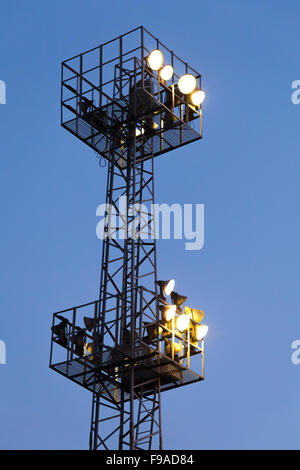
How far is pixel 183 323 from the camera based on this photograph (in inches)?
1951

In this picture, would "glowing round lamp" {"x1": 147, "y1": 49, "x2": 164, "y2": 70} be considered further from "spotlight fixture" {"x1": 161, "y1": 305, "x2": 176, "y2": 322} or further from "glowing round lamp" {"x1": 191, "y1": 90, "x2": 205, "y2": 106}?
"spotlight fixture" {"x1": 161, "y1": 305, "x2": 176, "y2": 322}

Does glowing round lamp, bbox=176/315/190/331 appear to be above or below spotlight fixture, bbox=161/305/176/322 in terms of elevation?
below

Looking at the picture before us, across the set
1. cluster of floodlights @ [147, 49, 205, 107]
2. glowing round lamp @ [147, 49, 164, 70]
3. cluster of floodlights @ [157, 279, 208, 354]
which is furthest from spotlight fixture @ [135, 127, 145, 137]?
cluster of floodlights @ [157, 279, 208, 354]

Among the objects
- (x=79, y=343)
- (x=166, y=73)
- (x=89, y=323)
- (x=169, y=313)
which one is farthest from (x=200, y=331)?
(x=166, y=73)

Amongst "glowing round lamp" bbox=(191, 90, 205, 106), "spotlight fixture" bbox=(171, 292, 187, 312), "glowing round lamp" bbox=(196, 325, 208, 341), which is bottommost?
"glowing round lamp" bbox=(196, 325, 208, 341)

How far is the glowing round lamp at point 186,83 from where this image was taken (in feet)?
175

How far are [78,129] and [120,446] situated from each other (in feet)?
40.8

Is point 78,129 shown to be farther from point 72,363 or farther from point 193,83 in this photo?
point 72,363

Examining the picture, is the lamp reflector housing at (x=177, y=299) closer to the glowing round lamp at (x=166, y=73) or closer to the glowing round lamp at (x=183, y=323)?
the glowing round lamp at (x=183, y=323)

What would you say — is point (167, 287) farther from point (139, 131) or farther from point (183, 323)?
point (139, 131)

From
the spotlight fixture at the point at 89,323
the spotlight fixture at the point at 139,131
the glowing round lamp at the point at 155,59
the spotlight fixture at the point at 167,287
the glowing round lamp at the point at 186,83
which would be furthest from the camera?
the spotlight fixture at the point at 139,131

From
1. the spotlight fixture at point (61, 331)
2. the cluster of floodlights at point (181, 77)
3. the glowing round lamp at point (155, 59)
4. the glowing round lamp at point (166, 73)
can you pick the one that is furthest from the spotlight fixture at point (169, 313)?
the glowing round lamp at point (155, 59)

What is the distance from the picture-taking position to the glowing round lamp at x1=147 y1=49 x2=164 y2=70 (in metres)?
53.1

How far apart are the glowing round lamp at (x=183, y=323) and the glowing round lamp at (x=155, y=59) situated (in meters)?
9.70
